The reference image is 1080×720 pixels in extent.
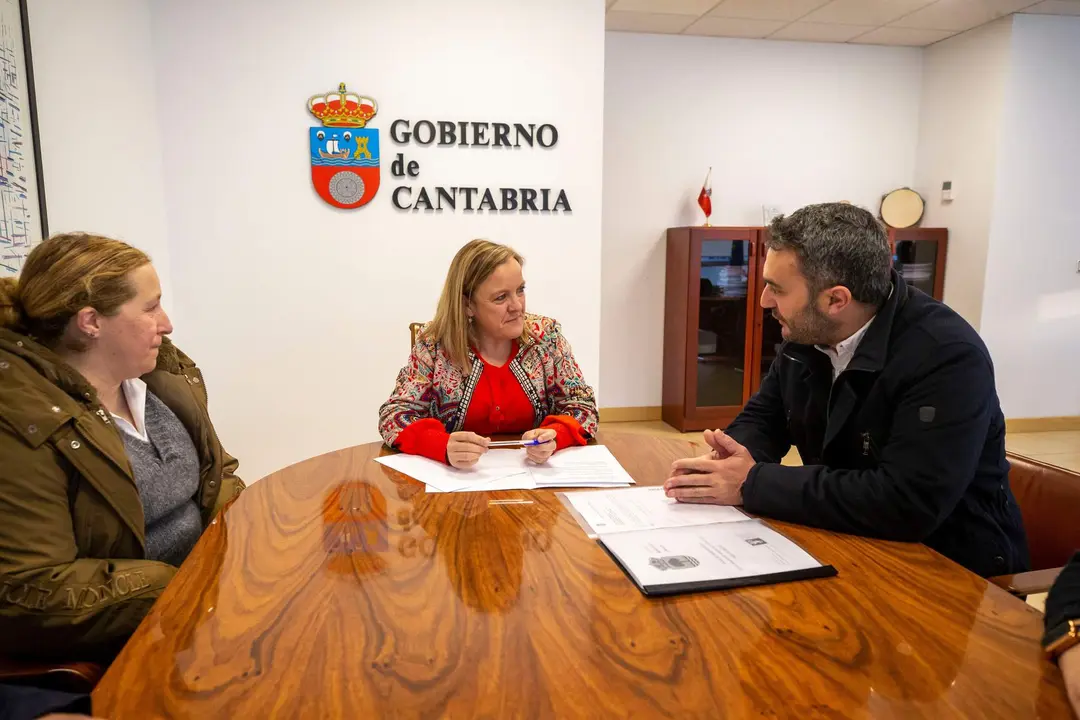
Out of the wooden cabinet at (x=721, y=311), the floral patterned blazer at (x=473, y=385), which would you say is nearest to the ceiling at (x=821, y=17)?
the wooden cabinet at (x=721, y=311)

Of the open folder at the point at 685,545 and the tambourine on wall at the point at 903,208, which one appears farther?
the tambourine on wall at the point at 903,208

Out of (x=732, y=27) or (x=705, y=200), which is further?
(x=705, y=200)

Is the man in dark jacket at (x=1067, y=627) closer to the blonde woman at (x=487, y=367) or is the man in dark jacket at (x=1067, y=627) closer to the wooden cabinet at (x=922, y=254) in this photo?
the blonde woman at (x=487, y=367)

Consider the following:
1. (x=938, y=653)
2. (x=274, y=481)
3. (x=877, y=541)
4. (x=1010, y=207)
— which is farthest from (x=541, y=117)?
(x=1010, y=207)

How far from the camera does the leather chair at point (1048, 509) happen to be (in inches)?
58.6

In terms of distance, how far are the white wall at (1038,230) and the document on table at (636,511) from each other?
15.1 ft

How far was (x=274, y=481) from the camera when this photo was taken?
1.63 m

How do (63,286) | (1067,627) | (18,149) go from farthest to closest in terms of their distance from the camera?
1. (18,149)
2. (63,286)
3. (1067,627)

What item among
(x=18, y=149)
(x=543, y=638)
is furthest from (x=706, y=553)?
(x=18, y=149)

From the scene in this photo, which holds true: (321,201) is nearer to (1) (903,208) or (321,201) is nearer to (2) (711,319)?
(2) (711,319)

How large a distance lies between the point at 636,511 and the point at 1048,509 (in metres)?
0.96

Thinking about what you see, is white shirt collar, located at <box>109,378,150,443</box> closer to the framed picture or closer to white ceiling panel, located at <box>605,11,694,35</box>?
the framed picture

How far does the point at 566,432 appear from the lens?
6.27ft

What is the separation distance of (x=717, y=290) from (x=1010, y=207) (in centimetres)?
213
